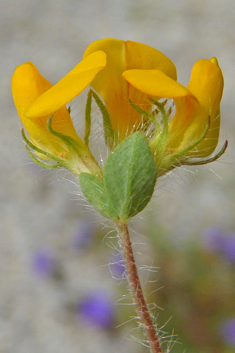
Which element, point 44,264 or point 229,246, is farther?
point 44,264

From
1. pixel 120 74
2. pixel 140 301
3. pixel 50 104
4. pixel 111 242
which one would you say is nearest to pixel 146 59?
pixel 120 74

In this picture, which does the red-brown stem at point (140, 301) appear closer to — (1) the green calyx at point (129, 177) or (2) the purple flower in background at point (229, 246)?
(1) the green calyx at point (129, 177)

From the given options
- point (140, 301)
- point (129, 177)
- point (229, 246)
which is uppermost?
point (129, 177)

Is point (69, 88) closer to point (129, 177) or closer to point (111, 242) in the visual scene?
point (129, 177)

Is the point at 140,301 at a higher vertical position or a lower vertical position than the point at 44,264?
higher

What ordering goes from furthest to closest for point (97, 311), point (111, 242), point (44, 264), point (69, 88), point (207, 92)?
1. point (44, 264)
2. point (97, 311)
3. point (111, 242)
4. point (207, 92)
5. point (69, 88)

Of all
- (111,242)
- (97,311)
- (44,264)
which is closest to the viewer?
(111,242)
